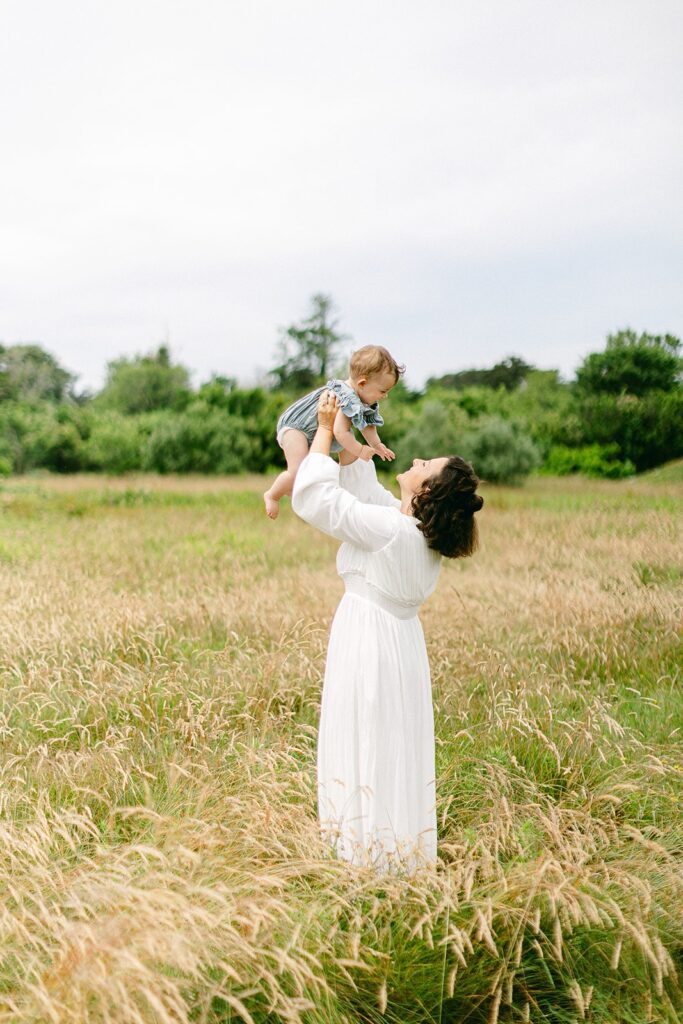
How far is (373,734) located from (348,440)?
1113mm

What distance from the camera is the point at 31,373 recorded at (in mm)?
46094

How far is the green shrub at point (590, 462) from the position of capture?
40.5 feet

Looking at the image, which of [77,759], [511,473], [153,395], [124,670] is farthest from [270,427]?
[77,759]

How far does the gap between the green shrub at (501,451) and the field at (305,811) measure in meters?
10.6

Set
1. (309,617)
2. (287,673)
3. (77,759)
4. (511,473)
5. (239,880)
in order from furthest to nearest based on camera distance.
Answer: (511,473) < (309,617) < (287,673) < (77,759) < (239,880)

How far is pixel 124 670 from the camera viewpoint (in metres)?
5.20

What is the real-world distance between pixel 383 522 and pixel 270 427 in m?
23.2

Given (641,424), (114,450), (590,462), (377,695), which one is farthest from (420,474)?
(114,450)

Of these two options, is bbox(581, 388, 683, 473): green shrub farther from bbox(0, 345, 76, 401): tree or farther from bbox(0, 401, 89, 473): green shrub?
bbox(0, 345, 76, 401): tree

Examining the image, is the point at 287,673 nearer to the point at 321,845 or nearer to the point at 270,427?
the point at 321,845

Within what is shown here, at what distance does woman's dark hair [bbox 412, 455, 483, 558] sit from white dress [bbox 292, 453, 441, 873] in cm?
7

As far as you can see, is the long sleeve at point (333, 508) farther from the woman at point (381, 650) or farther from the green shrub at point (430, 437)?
the green shrub at point (430, 437)

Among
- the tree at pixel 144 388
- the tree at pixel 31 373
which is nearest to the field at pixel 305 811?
the tree at pixel 144 388

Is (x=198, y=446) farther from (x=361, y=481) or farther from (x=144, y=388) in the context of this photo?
(x=361, y=481)
